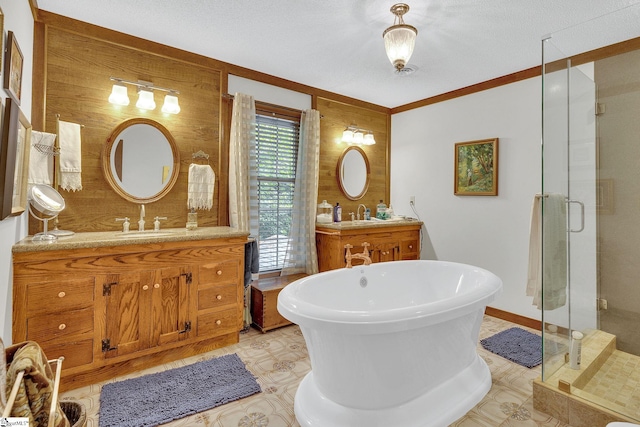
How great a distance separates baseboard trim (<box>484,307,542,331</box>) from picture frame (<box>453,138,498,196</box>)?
130 centimetres

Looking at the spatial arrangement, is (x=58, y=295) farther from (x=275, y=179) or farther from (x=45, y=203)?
(x=275, y=179)

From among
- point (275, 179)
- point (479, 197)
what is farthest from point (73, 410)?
point (479, 197)

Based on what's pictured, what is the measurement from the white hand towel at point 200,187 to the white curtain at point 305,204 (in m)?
0.96

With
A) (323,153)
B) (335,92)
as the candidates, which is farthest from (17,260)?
(335,92)

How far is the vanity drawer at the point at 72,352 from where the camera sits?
2038mm

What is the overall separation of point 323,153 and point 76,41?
100 inches

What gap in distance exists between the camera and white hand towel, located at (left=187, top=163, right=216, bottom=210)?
302 centimetres

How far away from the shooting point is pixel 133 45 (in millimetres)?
2773

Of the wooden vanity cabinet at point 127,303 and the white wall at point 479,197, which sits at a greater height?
the white wall at point 479,197

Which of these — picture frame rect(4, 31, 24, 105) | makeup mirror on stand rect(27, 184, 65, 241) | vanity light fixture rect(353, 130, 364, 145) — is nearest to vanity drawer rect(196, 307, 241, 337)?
makeup mirror on stand rect(27, 184, 65, 241)

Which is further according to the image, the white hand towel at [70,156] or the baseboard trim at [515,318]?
the baseboard trim at [515,318]

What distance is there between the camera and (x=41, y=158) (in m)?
2.22

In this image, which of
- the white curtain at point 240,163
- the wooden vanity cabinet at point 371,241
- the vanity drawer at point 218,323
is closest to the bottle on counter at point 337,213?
the wooden vanity cabinet at point 371,241

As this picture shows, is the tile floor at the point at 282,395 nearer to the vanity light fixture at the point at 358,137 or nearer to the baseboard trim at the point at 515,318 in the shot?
the baseboard trim at the point at 515,318
